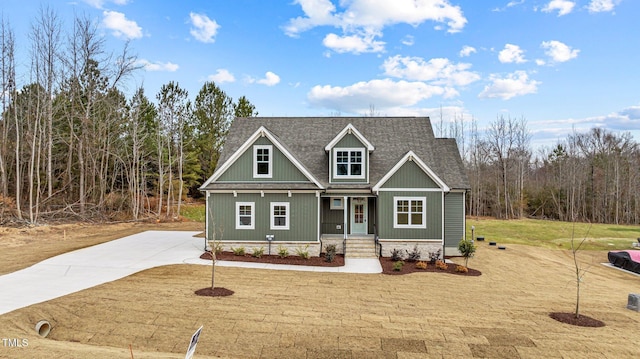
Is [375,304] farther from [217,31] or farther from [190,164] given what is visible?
[190,164]

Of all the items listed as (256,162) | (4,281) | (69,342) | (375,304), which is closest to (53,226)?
(4,281)

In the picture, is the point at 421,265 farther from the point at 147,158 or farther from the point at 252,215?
the point at 147,158

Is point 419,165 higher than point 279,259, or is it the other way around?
point 419,165

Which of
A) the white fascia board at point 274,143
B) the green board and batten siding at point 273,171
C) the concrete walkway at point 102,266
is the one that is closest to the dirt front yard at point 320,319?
the concrete walkway at point 102,266

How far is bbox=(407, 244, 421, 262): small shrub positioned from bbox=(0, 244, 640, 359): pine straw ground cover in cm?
321

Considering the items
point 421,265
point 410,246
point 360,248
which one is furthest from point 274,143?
point 421,265

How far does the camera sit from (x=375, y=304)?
1084 cm

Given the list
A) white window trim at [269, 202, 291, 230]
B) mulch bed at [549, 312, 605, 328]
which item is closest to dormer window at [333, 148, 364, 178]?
white window trim at [269, 202, 291, 230]

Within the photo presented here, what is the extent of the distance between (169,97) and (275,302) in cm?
3137

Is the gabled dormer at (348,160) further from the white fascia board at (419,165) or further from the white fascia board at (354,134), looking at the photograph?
the white fascia board at (419,165)

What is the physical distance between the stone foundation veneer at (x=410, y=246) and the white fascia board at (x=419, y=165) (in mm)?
2719

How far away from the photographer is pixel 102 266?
576 inches

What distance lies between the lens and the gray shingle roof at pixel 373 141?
65.8 feet

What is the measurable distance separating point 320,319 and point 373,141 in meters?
14.0
